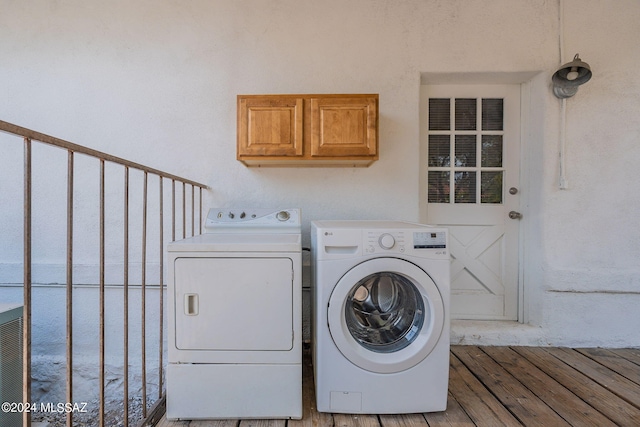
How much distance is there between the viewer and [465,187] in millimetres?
2285

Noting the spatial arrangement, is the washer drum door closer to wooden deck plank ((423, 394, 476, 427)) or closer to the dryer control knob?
the dryer control knob

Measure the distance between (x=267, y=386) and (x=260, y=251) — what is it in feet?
1.94

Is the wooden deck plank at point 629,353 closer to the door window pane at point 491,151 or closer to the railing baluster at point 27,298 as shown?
the door window pane at point 491,151

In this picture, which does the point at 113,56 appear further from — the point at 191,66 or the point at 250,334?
the point at 250,334

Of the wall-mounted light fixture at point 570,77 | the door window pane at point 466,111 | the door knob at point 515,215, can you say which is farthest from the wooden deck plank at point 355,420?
the wall-mounted light fixture at point 570,77

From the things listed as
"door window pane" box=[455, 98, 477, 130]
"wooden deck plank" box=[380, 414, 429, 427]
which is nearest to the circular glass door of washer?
"wooden deck plank" box=[380, 414, 429, 427]

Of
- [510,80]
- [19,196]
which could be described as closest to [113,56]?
[19,196]

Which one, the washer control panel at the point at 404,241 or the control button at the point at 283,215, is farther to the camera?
the control button at the point at 283,215

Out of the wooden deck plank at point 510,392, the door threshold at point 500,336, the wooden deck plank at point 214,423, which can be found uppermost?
the door threshold at point 500,336

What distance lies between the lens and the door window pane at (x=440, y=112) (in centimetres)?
227

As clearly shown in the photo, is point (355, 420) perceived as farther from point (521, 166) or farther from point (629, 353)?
point (521, 166)

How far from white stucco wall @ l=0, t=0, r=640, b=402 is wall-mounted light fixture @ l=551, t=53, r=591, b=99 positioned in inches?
2.6

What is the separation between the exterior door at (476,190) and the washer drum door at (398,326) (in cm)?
105

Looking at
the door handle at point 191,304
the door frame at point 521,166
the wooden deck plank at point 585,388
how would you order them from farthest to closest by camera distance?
the door frame at point 521,166, the wooden deck plank at point 585,388, the door handle at point 191,304
